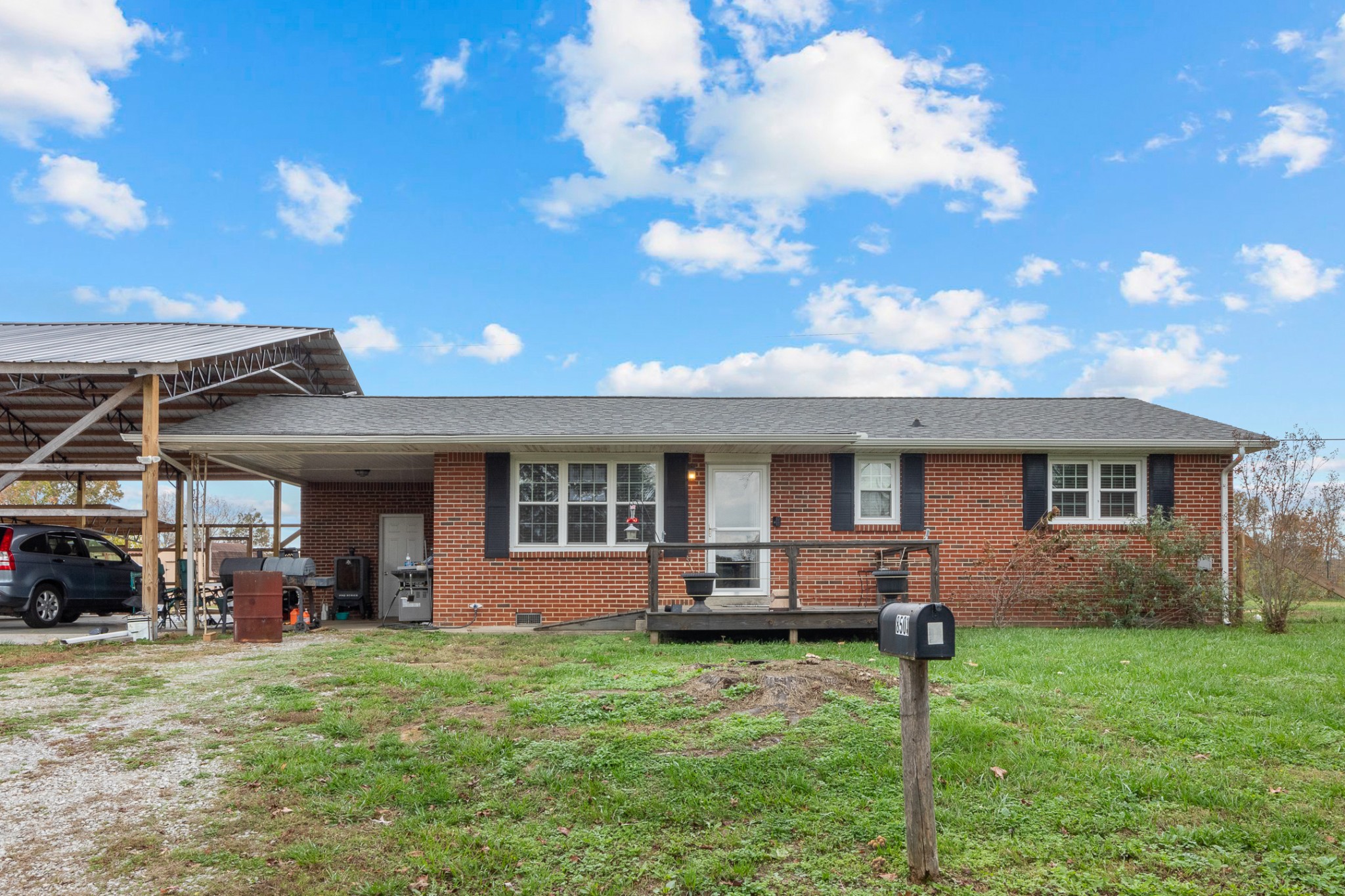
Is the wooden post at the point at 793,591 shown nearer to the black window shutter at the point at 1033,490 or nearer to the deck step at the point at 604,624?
the deck step at the point at 604,624

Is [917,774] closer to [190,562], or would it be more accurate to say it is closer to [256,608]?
[256,608]

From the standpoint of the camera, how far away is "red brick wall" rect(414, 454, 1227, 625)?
44.8 feet

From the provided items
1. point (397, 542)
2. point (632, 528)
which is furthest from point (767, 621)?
point (397, 542)

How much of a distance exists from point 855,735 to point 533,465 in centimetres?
895

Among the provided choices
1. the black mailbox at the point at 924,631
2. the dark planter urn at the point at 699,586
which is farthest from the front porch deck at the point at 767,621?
the black mailbox at the point at 924,631

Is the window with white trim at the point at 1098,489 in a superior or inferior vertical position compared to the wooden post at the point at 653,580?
superior

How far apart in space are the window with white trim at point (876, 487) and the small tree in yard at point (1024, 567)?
5.48ft

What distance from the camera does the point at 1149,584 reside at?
44.0 feet

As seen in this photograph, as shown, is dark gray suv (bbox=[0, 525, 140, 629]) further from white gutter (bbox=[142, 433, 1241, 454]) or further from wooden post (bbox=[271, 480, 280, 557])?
white gutter (bbox=[142, 433, 1241, 454])

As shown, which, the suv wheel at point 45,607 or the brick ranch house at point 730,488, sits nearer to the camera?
the brick ranch house at point 730,488

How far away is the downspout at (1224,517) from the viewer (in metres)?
13.8

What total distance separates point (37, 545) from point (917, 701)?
599 inches

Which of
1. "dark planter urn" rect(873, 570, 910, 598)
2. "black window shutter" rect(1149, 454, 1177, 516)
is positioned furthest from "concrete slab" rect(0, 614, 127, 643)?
"black window shutter" rect(1149, 454, 1177, 516)

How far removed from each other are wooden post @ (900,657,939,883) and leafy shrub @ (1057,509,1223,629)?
35.9 ft
